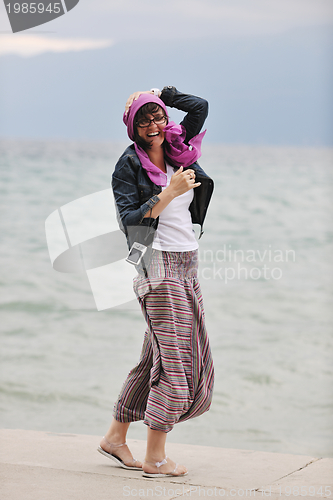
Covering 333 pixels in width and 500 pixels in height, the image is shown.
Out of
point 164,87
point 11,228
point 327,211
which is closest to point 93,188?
point 11,228

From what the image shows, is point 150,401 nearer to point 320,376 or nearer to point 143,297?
point 143,297

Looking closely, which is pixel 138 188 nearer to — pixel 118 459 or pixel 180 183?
pixel 180 183

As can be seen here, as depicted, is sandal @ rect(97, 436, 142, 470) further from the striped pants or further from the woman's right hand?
the woman's right hand

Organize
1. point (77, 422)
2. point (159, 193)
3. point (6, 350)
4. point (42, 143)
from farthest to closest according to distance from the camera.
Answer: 1. point (42, 143)
2. point (6, 350)
3. point (77, 422)
4. point (159, 193)

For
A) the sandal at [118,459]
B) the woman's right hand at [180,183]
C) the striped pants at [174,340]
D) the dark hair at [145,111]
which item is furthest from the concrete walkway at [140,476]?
the dark hair at [145,111]

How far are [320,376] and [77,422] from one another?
2007 mm

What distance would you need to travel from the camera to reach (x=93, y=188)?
46.5 ft

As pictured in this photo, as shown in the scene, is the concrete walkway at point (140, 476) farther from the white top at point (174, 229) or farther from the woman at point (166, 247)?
the white top at point (174, 229)

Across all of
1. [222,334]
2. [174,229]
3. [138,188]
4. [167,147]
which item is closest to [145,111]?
[167,147]

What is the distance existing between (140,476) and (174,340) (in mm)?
545

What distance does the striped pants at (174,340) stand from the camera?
2.08 m

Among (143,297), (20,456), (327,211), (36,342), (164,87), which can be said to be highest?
(164,87)

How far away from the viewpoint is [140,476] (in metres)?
2.13

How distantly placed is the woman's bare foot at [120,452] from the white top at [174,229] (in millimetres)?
834
